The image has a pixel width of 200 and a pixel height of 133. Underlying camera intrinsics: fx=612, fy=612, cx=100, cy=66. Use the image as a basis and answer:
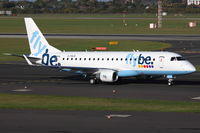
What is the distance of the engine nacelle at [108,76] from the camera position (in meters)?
63.8

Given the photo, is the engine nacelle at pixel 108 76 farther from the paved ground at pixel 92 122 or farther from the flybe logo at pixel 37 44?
the paved ground at pixel 92 122

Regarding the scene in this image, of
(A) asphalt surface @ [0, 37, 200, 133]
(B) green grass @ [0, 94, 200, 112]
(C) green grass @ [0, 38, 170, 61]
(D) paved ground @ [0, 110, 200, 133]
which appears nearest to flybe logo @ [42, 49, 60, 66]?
(A) asphalt surface @ [0, 37, 200, 133]

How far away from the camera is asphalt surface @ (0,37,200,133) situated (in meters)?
39.2

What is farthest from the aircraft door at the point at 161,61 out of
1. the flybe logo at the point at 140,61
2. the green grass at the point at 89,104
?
the green grass at the point at 89,104

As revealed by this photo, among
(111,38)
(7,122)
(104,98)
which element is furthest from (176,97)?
(111,38)

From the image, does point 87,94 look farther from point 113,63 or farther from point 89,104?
point 113,63

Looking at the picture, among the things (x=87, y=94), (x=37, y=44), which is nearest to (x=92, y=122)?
(x=87, y=94)

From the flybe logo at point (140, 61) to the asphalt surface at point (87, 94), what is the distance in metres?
2.15

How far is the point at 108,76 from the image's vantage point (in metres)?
63.8

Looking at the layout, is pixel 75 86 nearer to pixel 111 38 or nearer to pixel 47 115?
pixel 47 115

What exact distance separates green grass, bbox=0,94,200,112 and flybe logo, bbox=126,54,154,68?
11.4m

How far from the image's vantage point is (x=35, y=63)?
228ft

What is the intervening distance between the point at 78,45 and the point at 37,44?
5073 centimetres

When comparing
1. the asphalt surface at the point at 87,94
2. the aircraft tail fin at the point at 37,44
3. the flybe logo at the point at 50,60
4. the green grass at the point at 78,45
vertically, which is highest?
the aircraft tail fin at the point at 37,44
